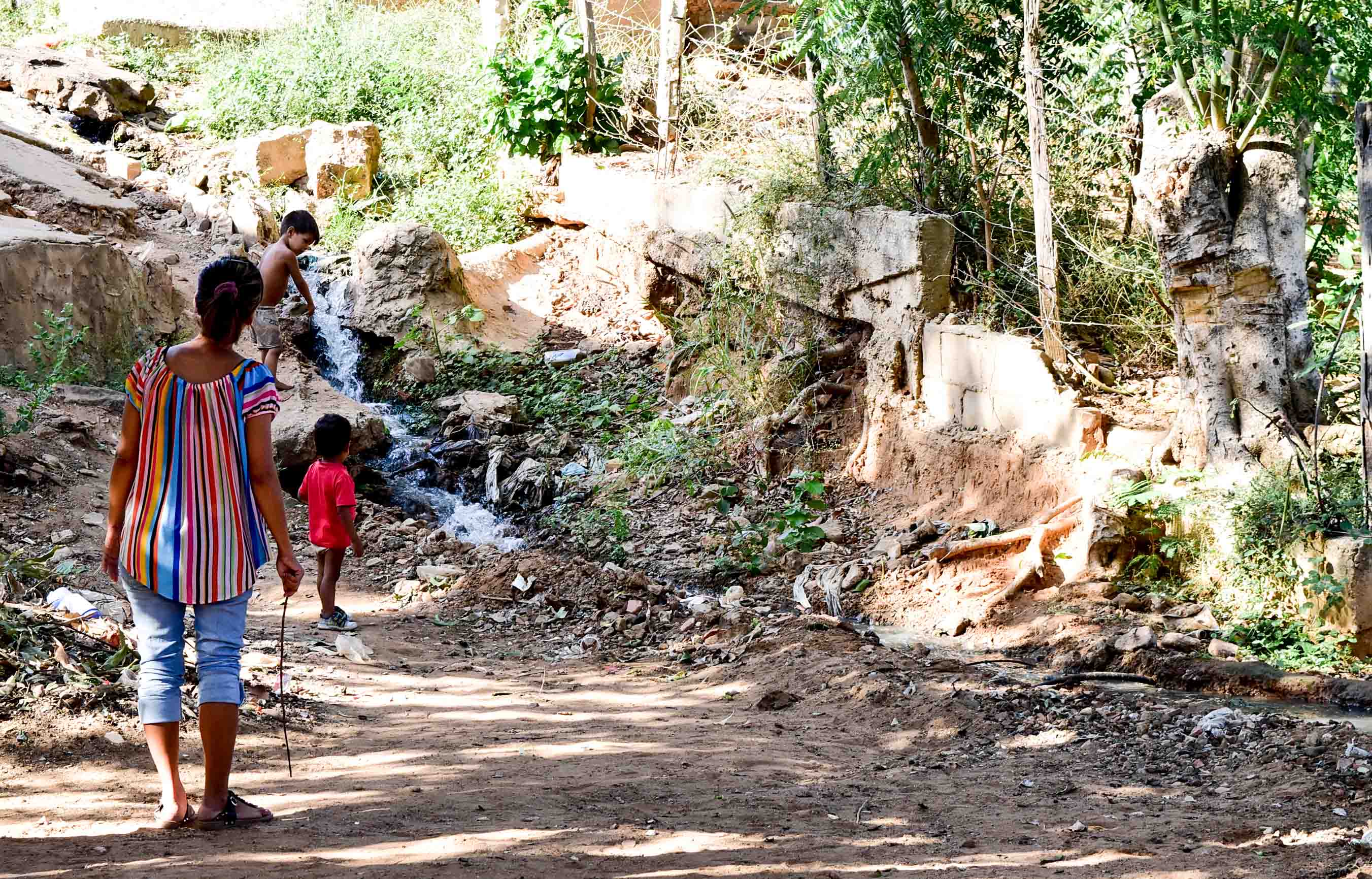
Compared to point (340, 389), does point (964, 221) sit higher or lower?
higher

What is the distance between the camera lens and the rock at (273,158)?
13.8 metres

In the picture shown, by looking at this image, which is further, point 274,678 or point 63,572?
point 63,572

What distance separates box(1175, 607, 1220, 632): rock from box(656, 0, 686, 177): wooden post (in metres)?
6.74

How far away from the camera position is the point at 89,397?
334 inches

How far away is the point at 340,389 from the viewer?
1132cm

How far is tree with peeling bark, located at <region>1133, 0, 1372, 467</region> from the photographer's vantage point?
6.23m

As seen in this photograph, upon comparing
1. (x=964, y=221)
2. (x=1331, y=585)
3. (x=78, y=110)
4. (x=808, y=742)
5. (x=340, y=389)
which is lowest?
(x=808, y=742)

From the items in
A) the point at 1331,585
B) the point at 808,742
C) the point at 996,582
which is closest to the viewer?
the point at 808,742

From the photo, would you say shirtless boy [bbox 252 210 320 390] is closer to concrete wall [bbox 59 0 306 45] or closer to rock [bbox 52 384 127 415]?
rock [bbox 52 384 127 415]

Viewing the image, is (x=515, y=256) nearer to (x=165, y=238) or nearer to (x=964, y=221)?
(x=165, y=238)

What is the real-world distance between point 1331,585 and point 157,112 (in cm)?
1526

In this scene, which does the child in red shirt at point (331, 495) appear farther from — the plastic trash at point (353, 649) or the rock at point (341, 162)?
the rock at point (341, 162)

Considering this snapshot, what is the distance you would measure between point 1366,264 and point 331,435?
16.6 feet

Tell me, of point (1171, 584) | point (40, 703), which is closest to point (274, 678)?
point (40, 703)
